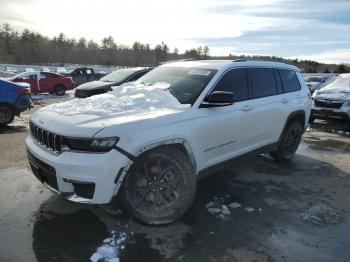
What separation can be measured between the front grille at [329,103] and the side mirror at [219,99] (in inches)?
307

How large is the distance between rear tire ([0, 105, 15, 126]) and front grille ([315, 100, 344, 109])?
906 centimetres

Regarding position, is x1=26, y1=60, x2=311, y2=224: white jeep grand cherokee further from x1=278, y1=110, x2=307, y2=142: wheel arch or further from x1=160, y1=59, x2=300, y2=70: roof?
x1=278, y1=110, x2=307, y2=142: wheel arch

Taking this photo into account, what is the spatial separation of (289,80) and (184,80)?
2.50 metres

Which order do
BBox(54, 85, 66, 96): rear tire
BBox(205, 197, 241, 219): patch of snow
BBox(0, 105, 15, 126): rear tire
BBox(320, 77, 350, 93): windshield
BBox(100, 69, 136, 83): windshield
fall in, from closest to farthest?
BBox(205, 197, 241, 219): patch of snow
BBox(0, 105, 15, 126): rear tire
BBox(320, 77, 350, 93): windshield
BBox(100, 69, 136, 83): windshield
BBox(54, 85, 66, 96): rear tire

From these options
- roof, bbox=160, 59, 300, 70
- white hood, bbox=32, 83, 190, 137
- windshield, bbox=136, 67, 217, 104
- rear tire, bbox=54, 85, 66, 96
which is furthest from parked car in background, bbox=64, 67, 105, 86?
white hood, bbox=32, 83, 190, 137

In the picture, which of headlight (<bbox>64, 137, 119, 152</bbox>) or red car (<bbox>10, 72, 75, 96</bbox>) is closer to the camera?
headlight (<bbox>64, 137, 119, 152</bbox>)

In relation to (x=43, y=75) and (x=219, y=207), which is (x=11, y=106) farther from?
(x=43, y=75)

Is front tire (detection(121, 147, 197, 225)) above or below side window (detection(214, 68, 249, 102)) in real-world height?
below

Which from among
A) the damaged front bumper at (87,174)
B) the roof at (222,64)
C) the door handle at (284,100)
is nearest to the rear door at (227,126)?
the roof at (222,64)

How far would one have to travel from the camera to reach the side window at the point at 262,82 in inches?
213

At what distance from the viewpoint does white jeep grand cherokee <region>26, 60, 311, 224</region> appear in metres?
3.55

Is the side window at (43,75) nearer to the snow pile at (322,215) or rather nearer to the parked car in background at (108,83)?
the parked car in background at (108,83)

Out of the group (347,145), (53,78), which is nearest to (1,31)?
(53,78)

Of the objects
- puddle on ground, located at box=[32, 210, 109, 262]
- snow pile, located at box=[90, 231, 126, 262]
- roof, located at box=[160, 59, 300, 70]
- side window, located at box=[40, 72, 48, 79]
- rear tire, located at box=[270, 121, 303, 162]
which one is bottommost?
puddle on ground, located at box=[32, 210, 109, 262]
